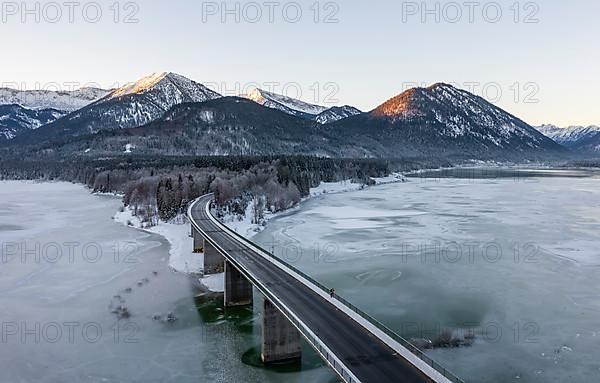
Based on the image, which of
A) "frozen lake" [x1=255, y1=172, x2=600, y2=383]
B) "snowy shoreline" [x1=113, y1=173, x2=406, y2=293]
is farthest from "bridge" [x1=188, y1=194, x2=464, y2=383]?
"frozen lake" [x1=255, y1=172, x2=600, y2=383]

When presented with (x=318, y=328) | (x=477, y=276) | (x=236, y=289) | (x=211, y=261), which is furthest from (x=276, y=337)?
(x=477, y=276)

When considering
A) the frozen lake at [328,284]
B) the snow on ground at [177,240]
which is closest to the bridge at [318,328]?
the frozen lake at [328,284]

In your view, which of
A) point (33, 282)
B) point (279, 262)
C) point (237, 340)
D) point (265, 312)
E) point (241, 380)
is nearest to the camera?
point (241, 380)

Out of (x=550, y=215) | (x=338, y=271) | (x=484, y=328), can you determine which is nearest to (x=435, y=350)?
(x=484, y=328)

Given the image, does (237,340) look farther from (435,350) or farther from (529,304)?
(529,304)

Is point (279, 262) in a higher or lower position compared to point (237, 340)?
higher

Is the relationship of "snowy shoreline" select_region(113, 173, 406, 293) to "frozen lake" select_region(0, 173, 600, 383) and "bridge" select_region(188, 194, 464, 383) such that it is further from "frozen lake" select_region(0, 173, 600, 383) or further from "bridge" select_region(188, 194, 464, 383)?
"bridge" select_region(188, 194, 464, 383)

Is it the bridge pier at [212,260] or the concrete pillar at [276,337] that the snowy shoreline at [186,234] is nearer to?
the bridge pier at [212,260]
